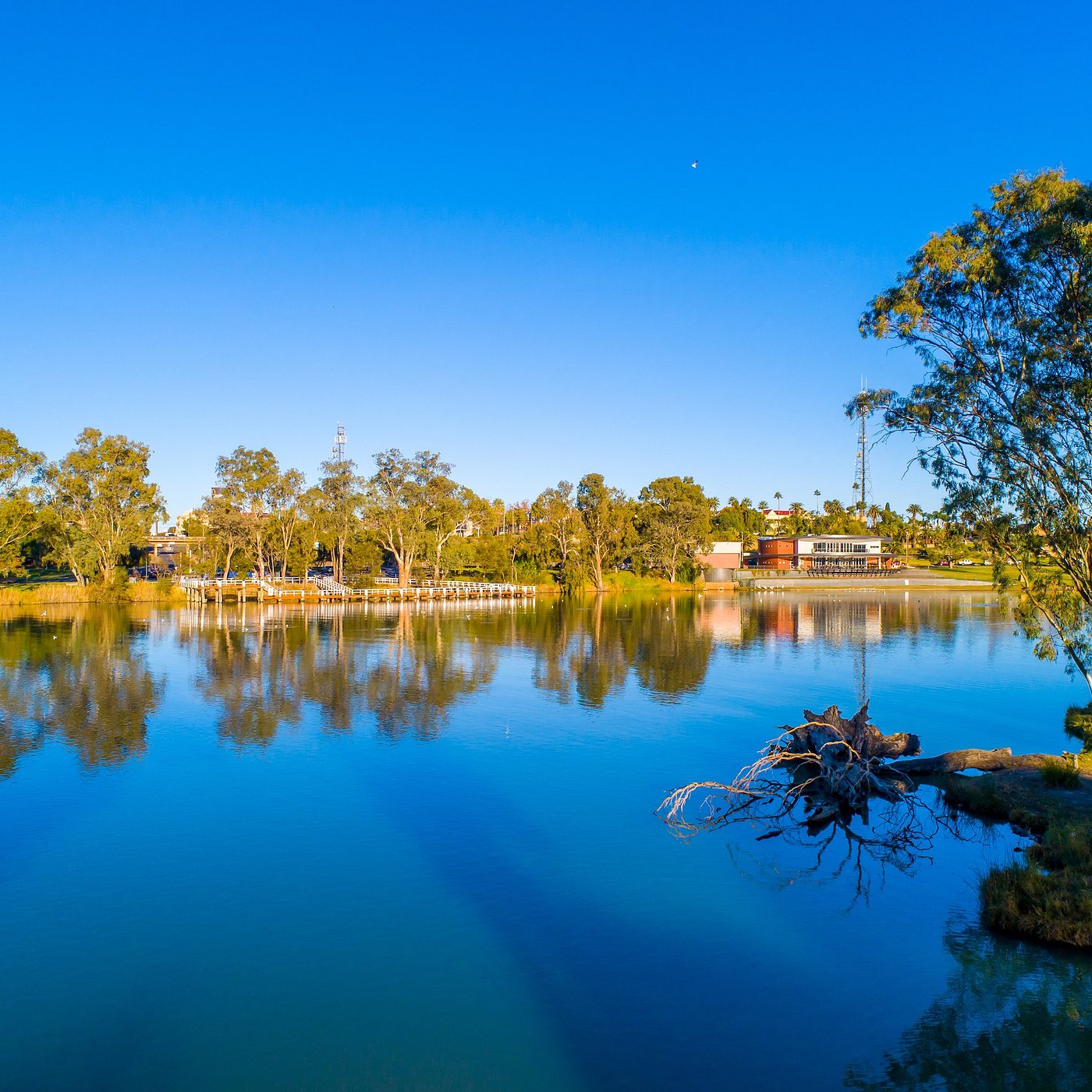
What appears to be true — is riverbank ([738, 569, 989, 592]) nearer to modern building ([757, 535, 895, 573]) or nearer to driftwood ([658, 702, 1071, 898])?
modern building ([757, 535, 895, 573])

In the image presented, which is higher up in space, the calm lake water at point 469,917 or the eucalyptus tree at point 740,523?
the eucalyptus tree at point 740,523

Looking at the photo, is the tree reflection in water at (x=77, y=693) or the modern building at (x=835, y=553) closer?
the tree reflection in water at (x=77, y=693)

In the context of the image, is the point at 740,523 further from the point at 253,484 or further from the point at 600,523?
the point at 253,484

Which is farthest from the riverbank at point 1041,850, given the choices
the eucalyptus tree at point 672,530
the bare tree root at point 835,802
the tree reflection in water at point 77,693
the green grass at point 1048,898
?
the eucalyptus tree at point 672,530

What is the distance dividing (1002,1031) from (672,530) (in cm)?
8939

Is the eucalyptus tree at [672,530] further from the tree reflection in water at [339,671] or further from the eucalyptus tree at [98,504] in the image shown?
the eucalyptus tree at [98,504]

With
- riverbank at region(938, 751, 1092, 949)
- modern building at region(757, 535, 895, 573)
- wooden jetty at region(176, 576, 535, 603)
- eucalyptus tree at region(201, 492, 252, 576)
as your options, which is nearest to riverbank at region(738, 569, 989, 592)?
modern building at region(757, 535, 895, 573)

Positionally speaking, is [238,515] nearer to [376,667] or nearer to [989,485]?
[376,667]

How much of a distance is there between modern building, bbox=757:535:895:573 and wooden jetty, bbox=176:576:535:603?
163ft

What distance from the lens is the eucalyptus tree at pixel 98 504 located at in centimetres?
7512

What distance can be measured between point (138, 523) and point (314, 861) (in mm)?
71224

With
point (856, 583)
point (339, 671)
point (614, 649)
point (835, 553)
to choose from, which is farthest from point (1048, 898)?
point (835, 553)

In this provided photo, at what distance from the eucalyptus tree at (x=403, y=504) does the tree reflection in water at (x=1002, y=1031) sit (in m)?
75.1

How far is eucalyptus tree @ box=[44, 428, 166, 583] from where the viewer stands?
75.1 m
